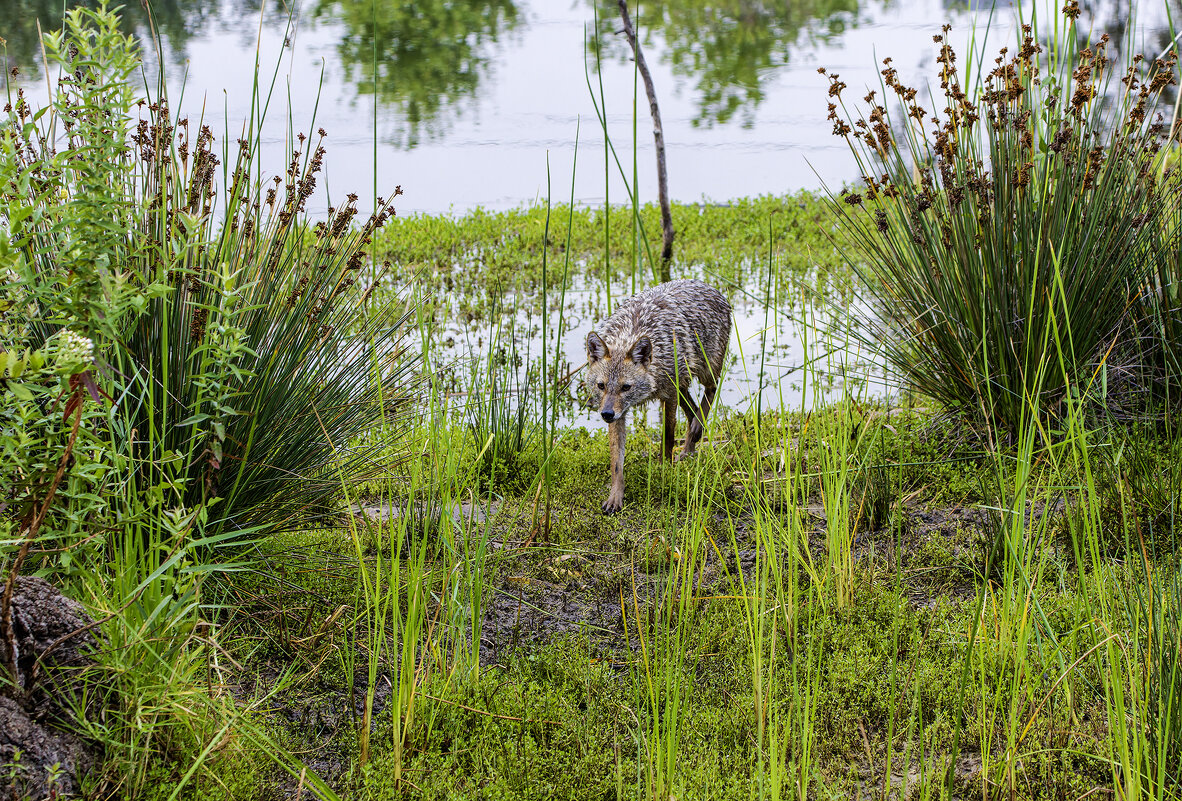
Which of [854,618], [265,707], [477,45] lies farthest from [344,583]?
[477,45]

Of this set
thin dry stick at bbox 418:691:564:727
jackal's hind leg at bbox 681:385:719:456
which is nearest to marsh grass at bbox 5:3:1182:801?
thin dry stick at bbox 418:691:564:727

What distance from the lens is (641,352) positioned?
211 inches

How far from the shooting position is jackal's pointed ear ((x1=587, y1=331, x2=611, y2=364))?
17.5ft

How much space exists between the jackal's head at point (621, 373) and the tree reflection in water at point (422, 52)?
33.8 ft

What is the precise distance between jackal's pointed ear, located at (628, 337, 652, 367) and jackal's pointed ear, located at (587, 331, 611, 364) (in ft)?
0.52

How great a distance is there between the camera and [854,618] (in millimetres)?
3783

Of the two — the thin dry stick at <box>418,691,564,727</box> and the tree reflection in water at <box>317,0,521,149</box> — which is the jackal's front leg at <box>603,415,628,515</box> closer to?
the thin dry stick at <box>418,691,564,727</box>

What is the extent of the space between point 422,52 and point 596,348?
1659cm

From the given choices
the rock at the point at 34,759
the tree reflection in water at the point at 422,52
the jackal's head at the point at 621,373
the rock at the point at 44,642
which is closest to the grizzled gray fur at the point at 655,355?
the jackal's head at the point at 621,373

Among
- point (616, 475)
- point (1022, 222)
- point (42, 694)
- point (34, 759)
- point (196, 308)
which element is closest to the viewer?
point (34, 759)

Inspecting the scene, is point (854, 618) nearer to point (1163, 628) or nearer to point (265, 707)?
point (1163, 628)

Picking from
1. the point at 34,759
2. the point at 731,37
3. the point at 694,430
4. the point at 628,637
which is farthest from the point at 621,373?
the point at 731,37

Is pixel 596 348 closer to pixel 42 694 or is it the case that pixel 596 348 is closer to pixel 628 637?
pixel 628 637

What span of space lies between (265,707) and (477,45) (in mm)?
19980
